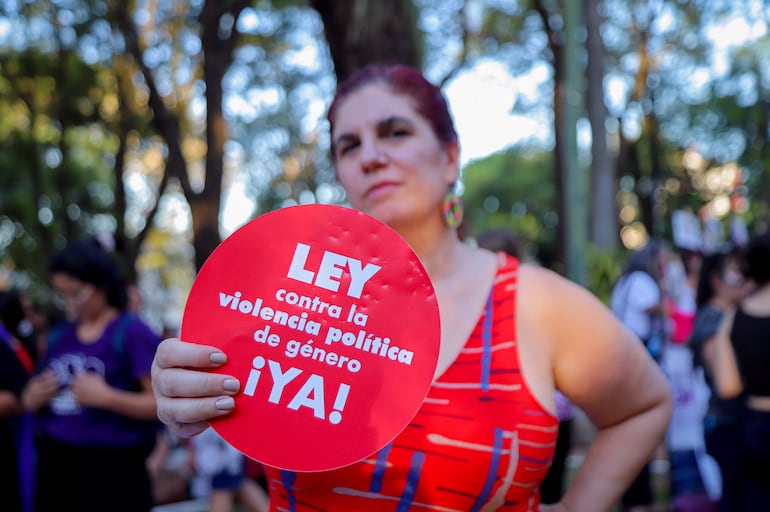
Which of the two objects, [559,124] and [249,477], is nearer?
[249,477]

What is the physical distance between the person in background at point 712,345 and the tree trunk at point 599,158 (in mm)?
5244

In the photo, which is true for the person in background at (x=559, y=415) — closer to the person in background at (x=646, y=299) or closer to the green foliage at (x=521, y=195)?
the person in background at (x=646, y=299)

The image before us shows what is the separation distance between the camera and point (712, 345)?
14.4 ft

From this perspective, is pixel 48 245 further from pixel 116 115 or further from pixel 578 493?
pixel 578 493

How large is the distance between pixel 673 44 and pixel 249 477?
14.6 m

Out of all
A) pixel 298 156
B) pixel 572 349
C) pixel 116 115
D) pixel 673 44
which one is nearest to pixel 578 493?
pixel 572 349

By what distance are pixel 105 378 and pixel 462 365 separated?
2.22 m

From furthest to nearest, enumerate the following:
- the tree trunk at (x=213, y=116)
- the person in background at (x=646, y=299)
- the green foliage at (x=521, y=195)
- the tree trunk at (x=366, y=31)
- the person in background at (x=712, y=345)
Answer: the green foliage at (x=521, y=195), the tree trunk at (x=213, y=116), the person in background at (x=646, y=299), the tree trunk at (x=366, y=31), the person in background at (x=712, y=345)

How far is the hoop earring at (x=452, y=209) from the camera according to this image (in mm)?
1675

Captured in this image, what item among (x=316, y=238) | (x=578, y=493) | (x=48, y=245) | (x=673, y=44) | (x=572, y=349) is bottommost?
(x=578, y=493)

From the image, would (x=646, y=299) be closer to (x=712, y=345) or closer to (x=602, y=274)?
(x=712, y=345)

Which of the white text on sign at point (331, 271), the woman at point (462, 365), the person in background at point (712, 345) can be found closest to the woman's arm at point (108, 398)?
the woman at point (462, 365)

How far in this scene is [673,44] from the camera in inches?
655

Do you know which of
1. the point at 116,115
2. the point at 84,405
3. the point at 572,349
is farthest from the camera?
the point at 116,115
